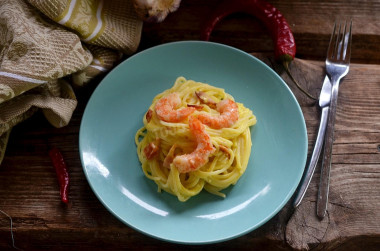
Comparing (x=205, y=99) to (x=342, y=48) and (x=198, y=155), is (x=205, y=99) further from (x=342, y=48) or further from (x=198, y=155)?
(x=342, y=48)

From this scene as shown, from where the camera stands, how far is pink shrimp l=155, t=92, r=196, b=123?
9.18 feet

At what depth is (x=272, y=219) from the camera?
9.34ft

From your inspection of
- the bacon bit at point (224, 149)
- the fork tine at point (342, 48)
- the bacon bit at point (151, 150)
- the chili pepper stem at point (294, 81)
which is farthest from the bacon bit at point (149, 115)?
the fork tine at point (342, 48)

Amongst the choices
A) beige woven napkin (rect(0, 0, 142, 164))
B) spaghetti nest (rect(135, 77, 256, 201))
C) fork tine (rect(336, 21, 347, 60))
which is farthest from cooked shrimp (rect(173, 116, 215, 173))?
fork tine (rect(336, 21, 347, 60))

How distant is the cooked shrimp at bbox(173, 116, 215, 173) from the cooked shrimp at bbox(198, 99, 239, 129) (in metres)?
0.11

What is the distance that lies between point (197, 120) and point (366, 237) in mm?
1443

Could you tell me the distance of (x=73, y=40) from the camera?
2.92m

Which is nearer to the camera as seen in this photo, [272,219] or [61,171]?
[272,219]

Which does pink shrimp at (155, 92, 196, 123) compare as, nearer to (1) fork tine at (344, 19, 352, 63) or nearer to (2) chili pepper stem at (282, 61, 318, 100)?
(2) chili pepper stem at (282, 61, 318, 100)

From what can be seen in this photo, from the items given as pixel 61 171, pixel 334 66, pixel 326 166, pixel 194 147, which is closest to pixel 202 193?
pixel 194 147

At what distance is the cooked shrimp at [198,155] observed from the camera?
8.54 ft

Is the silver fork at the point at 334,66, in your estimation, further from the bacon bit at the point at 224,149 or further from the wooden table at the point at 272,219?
the bacon bit at the point at 224,149

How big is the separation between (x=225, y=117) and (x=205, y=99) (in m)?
0.25

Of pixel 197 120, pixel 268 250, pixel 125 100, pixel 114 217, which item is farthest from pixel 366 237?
pixel 125 100
